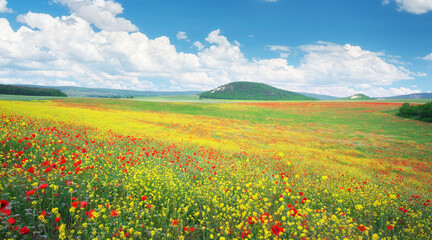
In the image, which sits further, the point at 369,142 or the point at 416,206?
the point at 369,142

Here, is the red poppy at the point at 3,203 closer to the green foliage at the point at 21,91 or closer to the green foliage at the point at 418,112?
the green foliage at the point at 418,112

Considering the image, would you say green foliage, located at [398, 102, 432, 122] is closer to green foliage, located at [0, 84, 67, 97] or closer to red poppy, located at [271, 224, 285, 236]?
red poppy, located at [271, 224, 285, 236]

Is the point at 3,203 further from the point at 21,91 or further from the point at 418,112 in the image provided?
the point at 21,91

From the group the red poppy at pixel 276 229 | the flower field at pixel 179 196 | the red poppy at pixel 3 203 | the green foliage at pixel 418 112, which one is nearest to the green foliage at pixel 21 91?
the flower field at pixel 179 196

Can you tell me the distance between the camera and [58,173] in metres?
4.97

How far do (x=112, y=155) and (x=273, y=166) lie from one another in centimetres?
860

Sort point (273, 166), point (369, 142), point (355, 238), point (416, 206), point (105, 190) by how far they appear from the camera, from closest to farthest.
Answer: point (355, 238) < point (105, 190) < point (416, 206) < point (273, 166) < point (369, 142)

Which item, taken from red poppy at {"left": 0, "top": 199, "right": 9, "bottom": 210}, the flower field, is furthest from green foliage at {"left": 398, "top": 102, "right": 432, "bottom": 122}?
red poppy at {"left": 0, "top": 199, "right": 9, "bottom": 210}

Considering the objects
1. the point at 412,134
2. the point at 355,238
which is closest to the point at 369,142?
the point at 412,134

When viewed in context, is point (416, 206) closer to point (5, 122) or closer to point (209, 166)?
point (209, 166)

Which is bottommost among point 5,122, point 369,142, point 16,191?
point 369,142

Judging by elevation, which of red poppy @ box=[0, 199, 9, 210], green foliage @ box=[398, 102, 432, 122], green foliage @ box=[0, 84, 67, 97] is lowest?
red poppy @ box=[0, 199, 9, 210]

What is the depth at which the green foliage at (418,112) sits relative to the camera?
146ft

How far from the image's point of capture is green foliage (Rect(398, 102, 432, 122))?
44369mm
